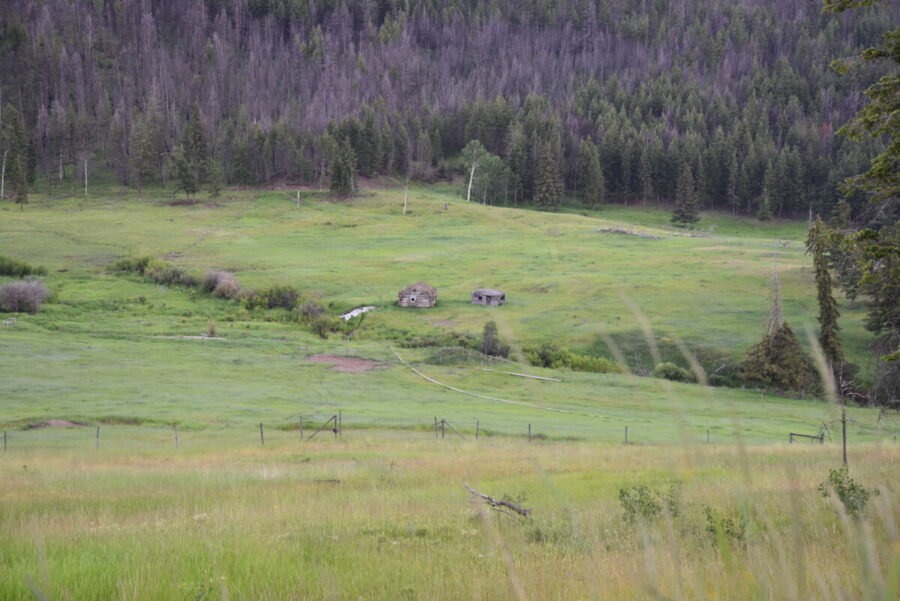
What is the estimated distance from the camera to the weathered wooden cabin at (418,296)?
64.2m

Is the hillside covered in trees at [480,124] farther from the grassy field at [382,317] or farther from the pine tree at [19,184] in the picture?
the grassy field at [382,317]

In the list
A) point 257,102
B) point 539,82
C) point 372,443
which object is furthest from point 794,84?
point 372,443

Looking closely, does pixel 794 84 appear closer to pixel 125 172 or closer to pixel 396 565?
pixel 125 172

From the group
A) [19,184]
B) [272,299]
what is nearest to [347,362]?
[272,299]

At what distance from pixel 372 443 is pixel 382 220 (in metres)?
84.1

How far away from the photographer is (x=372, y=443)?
2588 cm

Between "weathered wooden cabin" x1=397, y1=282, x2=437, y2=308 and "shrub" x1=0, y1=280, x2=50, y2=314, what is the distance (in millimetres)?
30851

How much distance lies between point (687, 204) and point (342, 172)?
199 feet

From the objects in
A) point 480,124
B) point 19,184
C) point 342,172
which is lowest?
point 19,184

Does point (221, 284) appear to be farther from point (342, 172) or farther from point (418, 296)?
point (342, 172)

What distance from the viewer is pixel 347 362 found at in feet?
157

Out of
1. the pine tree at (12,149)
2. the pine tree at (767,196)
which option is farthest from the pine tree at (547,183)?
the pine tree at (12,149)

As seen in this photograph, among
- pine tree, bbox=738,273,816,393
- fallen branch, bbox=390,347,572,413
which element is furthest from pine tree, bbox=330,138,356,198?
pine tree, bbox=738,273,816,393

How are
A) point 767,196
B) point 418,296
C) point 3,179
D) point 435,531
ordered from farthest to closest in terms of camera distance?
point 767,196
point 3,179
point 418,296
point 435,531
